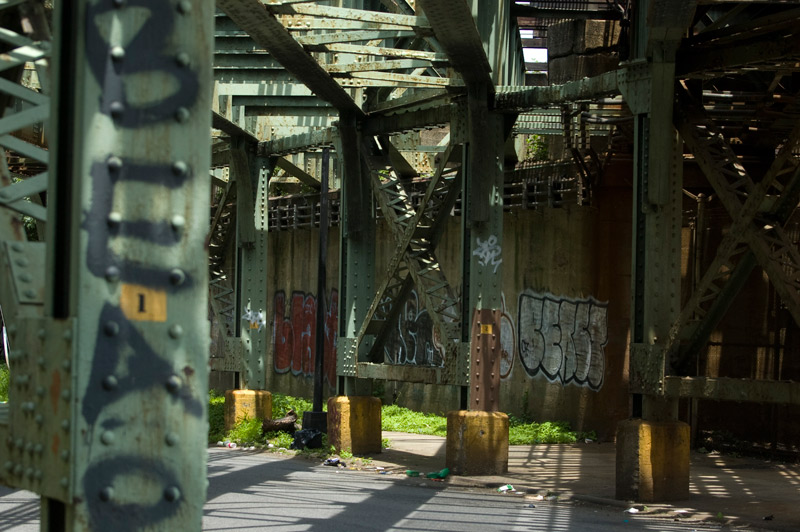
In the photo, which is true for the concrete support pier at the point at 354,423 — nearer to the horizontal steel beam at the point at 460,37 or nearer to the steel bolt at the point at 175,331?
the horizontal steel beam at the point at 460,37

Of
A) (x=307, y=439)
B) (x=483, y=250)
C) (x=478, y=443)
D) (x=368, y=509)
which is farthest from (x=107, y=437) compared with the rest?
(x=307, y=439)

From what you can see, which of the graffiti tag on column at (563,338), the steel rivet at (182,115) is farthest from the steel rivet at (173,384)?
the graffiti tag on column at (563,338)

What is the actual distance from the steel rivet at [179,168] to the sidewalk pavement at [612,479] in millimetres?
9234

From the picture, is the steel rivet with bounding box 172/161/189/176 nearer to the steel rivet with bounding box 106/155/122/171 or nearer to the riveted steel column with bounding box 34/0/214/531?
the riveted steel column with bounding box 34/0/214/531

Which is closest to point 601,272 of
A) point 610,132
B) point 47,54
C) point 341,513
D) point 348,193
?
point 610,132

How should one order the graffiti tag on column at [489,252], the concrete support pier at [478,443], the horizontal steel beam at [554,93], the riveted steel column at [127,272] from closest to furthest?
1. the riveted steel column at [127,272]
2. the horizontal steel beam at [554,93]
3. the concrete support pier at [478,443]
4. the graffiti tag on column at [489,252]

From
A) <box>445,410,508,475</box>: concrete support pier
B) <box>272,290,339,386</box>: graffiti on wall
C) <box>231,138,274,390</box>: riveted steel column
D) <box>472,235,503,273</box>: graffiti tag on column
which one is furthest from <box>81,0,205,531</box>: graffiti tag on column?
<box>272,290,339,386</box>: graffiti on wall

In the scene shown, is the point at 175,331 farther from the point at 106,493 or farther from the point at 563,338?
the point at 563,338

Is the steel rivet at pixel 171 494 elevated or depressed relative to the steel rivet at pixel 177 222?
depressed

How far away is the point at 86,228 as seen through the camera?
3064 millimetres

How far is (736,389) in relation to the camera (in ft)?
38.3

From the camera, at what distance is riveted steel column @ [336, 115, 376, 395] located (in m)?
17.2

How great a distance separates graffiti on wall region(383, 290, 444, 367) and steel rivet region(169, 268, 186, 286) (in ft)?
65.4

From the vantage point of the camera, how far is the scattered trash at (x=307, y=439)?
1779 centimetres
